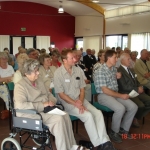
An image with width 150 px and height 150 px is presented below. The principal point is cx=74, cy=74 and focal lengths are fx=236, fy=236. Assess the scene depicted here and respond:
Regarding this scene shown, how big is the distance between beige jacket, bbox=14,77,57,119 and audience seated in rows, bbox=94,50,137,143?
3.30 feet

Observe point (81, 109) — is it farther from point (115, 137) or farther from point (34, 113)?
point (115, 137)

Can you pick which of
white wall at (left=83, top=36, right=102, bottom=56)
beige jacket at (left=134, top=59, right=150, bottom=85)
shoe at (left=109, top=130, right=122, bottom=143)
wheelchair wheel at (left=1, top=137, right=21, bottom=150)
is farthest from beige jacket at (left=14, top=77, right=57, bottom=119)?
white wall at (left=83, top=36, right=102, bottom=56)

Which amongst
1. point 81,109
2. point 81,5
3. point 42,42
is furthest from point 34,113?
point 42,42

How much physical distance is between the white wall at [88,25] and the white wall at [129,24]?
59 centimetres

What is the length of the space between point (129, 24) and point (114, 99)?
7214 millimetres

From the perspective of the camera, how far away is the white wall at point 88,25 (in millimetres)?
11969

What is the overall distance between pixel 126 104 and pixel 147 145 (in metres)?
0.63

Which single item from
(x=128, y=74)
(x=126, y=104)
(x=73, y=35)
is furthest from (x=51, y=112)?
(x=73, y=35)

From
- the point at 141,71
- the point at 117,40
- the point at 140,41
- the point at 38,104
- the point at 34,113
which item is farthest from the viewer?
the point at 117,40

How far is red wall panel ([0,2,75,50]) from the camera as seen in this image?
40.1 ft

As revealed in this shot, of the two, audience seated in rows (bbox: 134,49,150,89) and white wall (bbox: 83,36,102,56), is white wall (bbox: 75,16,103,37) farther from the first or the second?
audience seated in rows (bbox: 134,49,150,89)

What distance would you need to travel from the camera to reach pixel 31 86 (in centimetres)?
268

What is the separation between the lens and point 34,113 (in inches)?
99.7

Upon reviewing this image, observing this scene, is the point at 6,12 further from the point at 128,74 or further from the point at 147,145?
the point at 147,145
